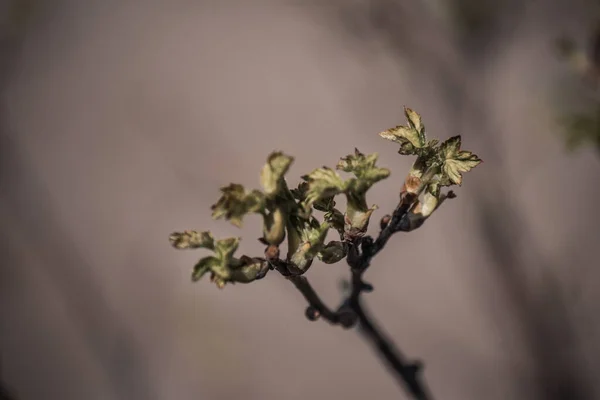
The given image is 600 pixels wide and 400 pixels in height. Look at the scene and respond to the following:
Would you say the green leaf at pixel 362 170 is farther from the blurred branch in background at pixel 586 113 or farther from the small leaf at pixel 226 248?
the blurred branch in background at pixel 586 113

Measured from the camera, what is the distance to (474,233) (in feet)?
6.88

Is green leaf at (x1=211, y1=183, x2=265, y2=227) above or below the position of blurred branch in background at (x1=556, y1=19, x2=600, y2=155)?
above

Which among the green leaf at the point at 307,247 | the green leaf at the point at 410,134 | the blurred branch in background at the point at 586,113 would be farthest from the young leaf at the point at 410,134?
the blurred branch in background at the point at 586,113

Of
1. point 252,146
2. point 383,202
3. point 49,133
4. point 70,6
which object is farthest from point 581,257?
point 70,6

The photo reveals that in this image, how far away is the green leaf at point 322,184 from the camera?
17.9 inches

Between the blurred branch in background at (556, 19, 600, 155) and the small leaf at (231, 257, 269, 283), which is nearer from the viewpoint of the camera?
the small leaf at (231, 257, 269, 283)

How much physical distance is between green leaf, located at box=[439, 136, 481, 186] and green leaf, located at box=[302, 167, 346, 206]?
12 centimetres

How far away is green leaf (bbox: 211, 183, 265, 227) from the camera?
17.2 inches

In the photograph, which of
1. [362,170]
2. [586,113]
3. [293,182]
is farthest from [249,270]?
[293,182]

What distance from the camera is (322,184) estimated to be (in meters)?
0.45

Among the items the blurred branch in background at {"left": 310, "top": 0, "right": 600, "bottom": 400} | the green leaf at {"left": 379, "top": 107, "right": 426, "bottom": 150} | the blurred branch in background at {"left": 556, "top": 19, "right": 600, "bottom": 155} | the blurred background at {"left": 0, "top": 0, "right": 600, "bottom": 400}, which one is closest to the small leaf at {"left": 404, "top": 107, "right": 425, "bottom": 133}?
the green leaf at {"left": 379, "top": 107, "right": 426, "bottom": 150}

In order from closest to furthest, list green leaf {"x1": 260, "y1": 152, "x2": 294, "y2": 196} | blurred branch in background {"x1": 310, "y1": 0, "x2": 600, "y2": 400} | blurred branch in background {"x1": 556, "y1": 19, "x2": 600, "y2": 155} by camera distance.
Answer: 1. green leaf {"x1": 260, "y1": 152, "x2": 294, "y2": 196}
2. blurred branch in background {"x1": 556, "y1": 19, "x2": 600, "y2": 155}
3. blurred branch in background {"x1": 310, "y1": 0, "x2": 600, "y2": 400}

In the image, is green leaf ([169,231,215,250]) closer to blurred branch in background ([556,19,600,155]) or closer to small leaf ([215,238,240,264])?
small leaf ([215,238,240,264])

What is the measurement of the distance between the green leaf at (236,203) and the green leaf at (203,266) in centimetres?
5
